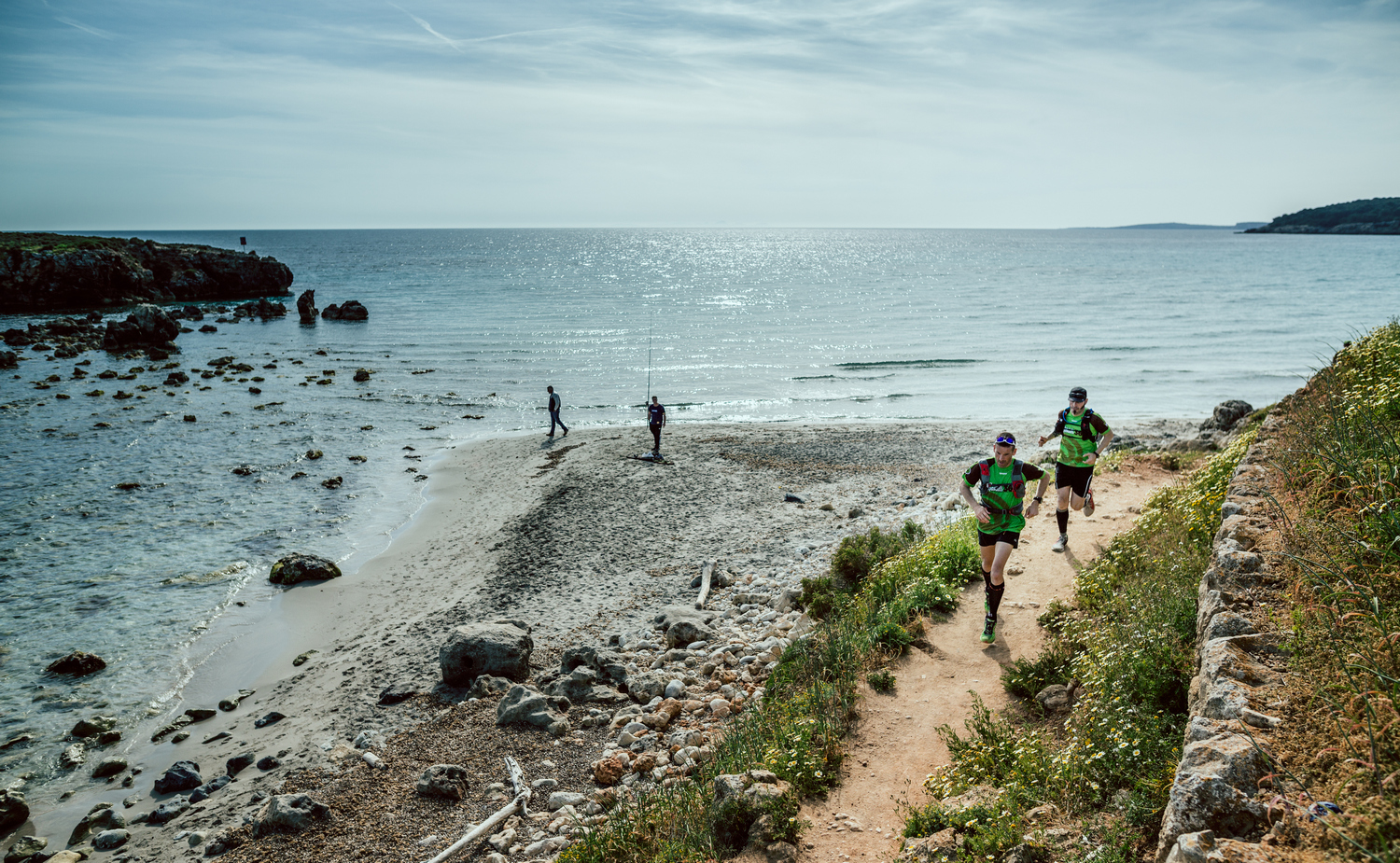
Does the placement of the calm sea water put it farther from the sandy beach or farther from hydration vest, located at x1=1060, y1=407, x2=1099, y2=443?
hydration vest, located at x1=1060, y1=407, x2=1099, y2=443

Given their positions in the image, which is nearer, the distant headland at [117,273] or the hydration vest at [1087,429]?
the hydration vest at [1087,429]

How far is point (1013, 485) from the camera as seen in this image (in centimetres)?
782

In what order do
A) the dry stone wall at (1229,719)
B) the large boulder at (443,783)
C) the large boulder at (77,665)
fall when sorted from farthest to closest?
the large boulder at (77,665)
the large boulder at (443,783)
the dry stone wall at (1229,719)

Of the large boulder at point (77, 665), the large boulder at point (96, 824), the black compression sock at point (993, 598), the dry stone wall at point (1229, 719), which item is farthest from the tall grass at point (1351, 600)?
the large boulder at point (77, 665)

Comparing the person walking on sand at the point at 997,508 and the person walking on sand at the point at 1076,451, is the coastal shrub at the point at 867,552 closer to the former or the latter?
the person walking on sand at the point at 1076,451

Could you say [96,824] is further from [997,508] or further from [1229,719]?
[1229,719]

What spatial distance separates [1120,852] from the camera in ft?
14.1

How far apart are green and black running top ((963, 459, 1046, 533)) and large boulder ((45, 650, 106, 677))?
14.6 meters

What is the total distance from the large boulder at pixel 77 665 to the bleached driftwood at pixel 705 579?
1050 cm

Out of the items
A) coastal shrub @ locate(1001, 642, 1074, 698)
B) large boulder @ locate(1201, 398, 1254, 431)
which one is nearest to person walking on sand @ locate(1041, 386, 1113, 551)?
coastal shrub @ locate(1001, 642, 1074, 698)

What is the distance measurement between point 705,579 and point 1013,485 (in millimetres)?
6949

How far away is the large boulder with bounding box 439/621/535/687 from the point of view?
34.5 ft

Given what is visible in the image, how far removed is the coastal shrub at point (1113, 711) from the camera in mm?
4949

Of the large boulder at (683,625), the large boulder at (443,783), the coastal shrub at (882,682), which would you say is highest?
the coastal shrub at (882,682)
